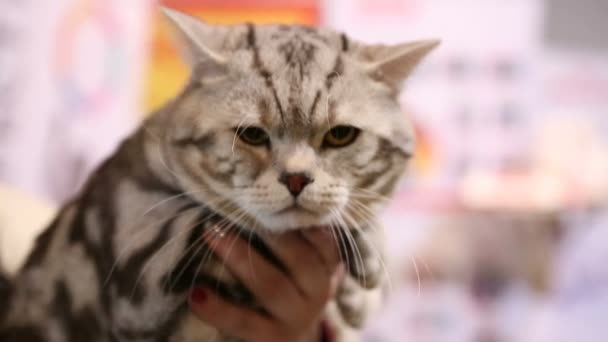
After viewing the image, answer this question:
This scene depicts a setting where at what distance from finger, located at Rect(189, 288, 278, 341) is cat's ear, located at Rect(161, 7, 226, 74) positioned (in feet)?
1.01

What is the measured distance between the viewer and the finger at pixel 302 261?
32.3 inches

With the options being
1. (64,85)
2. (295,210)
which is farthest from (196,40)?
(64,85)

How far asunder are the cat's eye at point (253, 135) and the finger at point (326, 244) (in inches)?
6.0

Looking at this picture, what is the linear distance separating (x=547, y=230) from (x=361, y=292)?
1.23 meters

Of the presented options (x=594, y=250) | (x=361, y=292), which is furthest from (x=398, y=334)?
(x=361, y=292)

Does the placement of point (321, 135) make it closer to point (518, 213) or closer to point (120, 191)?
point (120, 191)

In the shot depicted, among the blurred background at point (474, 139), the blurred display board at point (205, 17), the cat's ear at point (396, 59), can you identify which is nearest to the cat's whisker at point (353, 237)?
the cat's ear at point (396, 59)

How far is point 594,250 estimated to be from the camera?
193 cm

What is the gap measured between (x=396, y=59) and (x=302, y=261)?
0.32 meters

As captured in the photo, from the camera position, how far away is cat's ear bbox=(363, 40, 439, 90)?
814mm

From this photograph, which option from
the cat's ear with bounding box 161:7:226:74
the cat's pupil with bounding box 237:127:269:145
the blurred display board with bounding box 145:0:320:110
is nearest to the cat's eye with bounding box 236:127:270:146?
the cat's pupil with bounding box 237:127:269:145

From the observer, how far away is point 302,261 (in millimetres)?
828

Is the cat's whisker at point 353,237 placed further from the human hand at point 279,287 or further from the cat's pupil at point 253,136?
the cat's pupil at point 253,136

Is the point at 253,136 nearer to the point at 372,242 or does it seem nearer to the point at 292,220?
the point at 292,220
